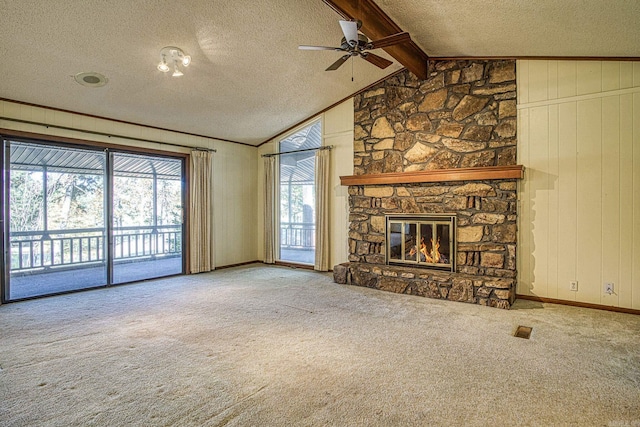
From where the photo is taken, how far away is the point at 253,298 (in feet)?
14.9

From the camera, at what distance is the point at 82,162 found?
5.06 m

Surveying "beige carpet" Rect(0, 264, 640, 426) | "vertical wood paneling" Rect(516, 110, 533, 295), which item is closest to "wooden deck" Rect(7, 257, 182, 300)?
"beige carpet" Rect(0, 264, 640, 426)

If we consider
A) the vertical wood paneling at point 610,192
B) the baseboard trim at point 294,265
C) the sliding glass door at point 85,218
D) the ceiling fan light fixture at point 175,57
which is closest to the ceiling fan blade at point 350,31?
the ceiling fan light fixture at point 175,57

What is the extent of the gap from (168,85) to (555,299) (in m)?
5.45

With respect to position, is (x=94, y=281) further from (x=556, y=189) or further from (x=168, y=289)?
(x=556, y=189)

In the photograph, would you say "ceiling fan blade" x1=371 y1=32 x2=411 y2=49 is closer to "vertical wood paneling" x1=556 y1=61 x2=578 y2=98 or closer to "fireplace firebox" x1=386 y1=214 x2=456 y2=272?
"vertical wood paneling" x1=556 y1=61 x2=578 y2=98

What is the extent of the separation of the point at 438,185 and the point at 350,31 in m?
2.59

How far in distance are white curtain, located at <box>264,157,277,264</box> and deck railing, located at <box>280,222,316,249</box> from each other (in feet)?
0.65

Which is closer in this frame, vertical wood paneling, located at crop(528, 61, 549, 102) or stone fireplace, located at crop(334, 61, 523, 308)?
vertical wood paneling, located at crop(528, 61, 549, 102)

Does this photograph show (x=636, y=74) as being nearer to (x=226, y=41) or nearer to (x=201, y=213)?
(x=226, y=41)

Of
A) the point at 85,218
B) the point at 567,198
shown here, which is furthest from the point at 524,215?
the point at 85,218

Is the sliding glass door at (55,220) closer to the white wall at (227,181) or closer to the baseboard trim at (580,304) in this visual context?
the white wall at (227,181)

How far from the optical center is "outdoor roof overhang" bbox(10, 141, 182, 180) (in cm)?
456

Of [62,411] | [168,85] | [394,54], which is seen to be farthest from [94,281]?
[394,54]
